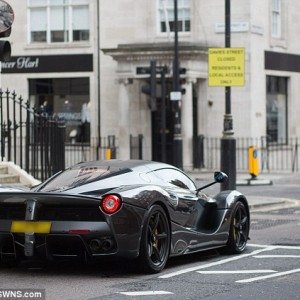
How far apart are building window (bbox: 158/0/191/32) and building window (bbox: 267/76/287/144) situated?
12.9ft

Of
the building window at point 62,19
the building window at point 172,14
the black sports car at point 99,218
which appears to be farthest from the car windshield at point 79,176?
the building window at point 62,19

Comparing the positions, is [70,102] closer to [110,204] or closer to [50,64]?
[50,64]

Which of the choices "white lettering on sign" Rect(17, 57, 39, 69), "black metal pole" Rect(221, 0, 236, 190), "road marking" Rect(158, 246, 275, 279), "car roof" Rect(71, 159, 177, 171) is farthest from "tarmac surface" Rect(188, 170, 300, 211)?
"car roof" Rect(71, 159, 177, 171)

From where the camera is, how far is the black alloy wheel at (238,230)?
37.2ft

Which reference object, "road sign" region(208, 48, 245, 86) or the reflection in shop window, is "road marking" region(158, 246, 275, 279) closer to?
"road sign" region(208, 48, 245, 86)

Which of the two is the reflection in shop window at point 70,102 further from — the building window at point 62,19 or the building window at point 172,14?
the building window at point 172,14

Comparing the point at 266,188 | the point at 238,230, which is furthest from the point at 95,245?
the point at 266,188

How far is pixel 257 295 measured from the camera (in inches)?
326

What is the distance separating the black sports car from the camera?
9148 mm

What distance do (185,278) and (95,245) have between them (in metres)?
1.05

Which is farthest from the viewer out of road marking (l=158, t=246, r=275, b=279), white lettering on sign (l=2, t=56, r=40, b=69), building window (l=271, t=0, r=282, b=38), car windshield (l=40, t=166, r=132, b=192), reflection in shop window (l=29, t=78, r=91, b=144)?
white lettering on sign (l=2, t=56, r=40, b=69)

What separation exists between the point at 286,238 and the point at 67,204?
16.6 feet

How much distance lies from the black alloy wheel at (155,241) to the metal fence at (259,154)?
873 inches

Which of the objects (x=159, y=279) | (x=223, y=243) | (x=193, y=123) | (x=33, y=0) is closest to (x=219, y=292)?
(x=159, y=279)
